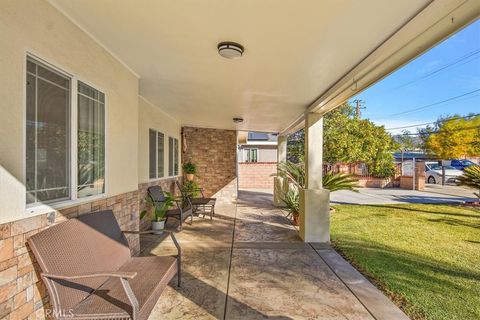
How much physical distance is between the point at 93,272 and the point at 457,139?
1991 cm

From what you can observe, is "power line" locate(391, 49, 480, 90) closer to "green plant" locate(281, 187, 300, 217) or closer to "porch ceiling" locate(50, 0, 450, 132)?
"green plant" locate(281, 187, 300, 217)

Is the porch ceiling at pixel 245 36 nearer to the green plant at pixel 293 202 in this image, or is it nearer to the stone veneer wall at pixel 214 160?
the green plant at pixel 293 202

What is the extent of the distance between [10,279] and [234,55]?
111 inches

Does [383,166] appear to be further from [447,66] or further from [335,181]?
[335,181]

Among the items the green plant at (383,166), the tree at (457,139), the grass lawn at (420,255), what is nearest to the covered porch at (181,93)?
the grass lawn at (420,255)

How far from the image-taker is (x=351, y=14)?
2203mm

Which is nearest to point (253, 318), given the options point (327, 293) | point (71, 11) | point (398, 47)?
point (327, 293)

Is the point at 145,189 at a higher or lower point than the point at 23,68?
lower

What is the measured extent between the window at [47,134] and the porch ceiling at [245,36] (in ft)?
2.21

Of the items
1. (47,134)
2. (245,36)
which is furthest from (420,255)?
(47,134)

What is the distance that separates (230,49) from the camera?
286cm

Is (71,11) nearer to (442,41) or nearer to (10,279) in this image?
(10,279)

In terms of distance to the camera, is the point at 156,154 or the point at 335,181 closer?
the point at 335,181

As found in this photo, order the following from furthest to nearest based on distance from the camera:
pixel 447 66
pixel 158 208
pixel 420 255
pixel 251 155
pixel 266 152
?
pixel 266 152 → pixel 251 155 → pixel 447 66 → pixel 158 208 → pixel 420 255
